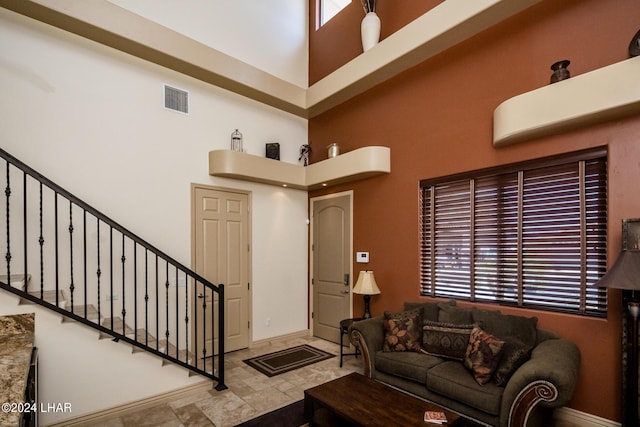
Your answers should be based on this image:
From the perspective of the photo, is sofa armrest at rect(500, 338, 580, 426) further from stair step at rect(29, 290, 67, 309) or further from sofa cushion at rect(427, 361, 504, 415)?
stair step at rect(29, 290, 67, 309)

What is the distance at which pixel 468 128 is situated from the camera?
3662 millimetres

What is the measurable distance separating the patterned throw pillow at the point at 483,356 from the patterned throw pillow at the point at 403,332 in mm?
576

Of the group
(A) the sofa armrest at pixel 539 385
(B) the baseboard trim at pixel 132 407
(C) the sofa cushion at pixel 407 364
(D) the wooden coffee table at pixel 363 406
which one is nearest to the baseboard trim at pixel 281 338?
(B) the baseboard trim at pixel 132 407

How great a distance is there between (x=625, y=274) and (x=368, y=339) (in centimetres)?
224

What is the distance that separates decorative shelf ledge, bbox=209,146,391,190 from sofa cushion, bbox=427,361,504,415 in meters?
2.50

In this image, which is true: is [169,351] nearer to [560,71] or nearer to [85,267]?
[85,267]

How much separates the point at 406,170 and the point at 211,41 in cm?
336

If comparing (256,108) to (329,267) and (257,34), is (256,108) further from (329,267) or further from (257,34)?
(329,267)

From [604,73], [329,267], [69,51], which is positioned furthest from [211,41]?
[604,73]

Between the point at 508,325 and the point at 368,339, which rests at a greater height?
the point at 508,325

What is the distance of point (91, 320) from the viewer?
2992 millimetres

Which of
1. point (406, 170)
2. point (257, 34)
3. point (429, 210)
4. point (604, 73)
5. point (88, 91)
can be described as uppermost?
point (257, 34)

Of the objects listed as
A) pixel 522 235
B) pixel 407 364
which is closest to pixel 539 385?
pixel 407 364

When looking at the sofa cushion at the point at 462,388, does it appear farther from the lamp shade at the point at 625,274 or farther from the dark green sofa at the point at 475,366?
the lamp shade at the point at 625,274
